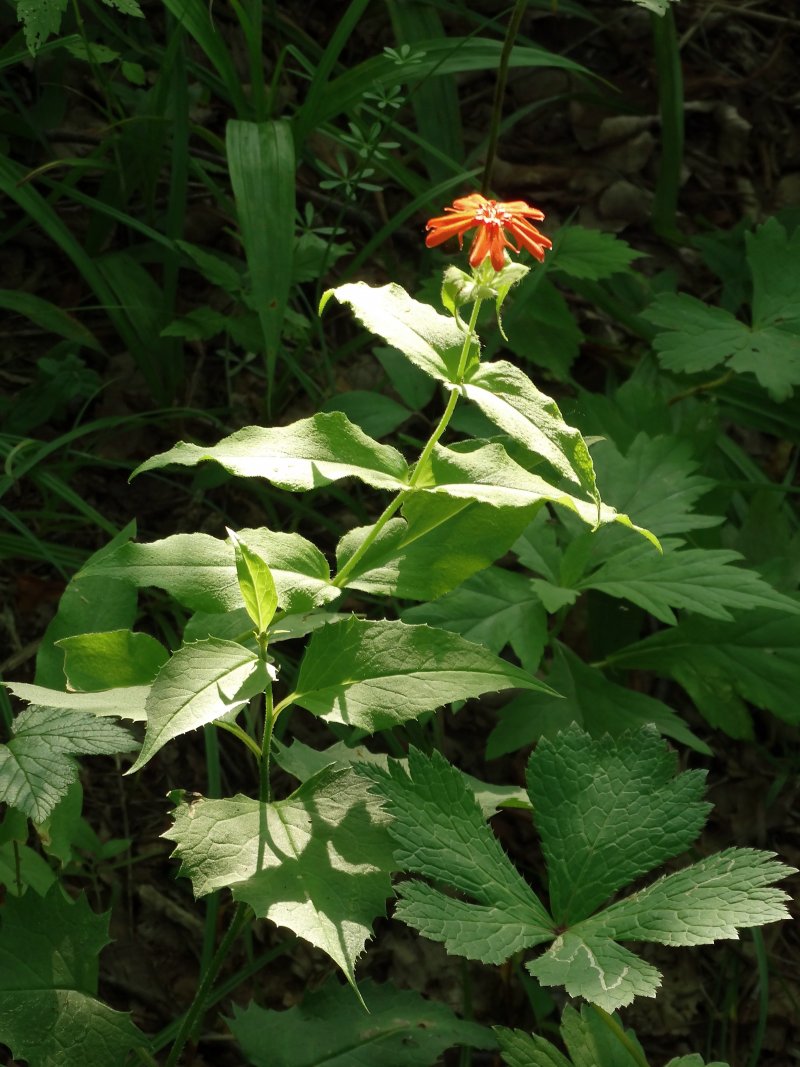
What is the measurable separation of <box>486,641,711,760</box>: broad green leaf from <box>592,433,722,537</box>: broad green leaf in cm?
34

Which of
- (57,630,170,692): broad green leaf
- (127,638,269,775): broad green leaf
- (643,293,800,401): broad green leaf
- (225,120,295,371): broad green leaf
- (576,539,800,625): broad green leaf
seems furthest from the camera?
(643,293,800,401): broad green leaf

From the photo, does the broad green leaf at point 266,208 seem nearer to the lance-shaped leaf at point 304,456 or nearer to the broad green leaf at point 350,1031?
the lance-shaped leaf at point 304,456

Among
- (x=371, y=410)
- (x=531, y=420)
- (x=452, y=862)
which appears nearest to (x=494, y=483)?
(x=531, y=420)

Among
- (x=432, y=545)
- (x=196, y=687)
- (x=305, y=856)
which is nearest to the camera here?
(x=196, y=687)

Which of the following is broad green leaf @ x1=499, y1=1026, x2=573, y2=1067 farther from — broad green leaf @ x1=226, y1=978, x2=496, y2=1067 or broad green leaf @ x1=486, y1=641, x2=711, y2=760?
broad green leaf @ x1=486, y1=641, x2=711, y2=760

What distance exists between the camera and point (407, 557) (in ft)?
5.03

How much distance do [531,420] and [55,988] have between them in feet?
→ 3.56

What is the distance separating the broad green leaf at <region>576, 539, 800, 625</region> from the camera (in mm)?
2031

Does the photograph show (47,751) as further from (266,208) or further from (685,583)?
(266,208)

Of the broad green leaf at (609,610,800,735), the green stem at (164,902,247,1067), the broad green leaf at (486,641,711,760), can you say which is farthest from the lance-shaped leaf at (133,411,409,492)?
the broad green leaf at (609,610,800,735)

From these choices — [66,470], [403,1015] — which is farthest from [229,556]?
[66,470]

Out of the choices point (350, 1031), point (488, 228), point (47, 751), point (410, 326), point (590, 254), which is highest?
point (488, 228)

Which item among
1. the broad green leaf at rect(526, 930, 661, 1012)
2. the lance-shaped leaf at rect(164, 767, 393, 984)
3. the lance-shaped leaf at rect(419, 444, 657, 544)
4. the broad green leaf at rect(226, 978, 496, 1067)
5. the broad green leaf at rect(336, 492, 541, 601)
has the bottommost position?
the broad green leaf at rect(226, 978, 496, 1067)

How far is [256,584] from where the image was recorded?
130 centimetres
